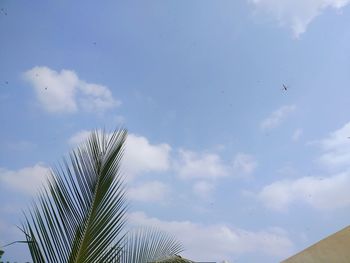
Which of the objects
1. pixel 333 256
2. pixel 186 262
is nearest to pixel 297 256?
pixel 333 256

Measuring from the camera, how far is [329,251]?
189 inches

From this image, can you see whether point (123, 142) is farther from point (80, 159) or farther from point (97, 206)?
point (97, 206)

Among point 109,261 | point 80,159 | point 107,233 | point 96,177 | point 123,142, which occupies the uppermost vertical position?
point 123,142

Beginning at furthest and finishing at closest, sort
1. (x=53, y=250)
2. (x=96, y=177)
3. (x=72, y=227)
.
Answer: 1. (x=96, y=177)
2. (x=72, y=227)
3. (x=53, y=250)

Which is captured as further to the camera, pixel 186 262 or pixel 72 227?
pixel 186 262

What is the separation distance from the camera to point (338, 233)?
4.95 metres

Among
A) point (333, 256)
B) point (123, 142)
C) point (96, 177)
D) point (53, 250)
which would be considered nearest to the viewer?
point (53, 250)

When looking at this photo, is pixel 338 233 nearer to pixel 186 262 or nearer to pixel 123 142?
pixel 186 262

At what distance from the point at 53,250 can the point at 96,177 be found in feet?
1.96

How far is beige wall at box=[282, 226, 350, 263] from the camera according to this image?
4705 millimetres

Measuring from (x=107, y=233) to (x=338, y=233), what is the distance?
12.9 ft

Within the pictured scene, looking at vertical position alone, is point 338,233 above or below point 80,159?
below

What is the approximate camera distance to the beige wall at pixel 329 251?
4705 millimetres

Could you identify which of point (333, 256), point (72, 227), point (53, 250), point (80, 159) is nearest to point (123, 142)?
point (80, 159)
